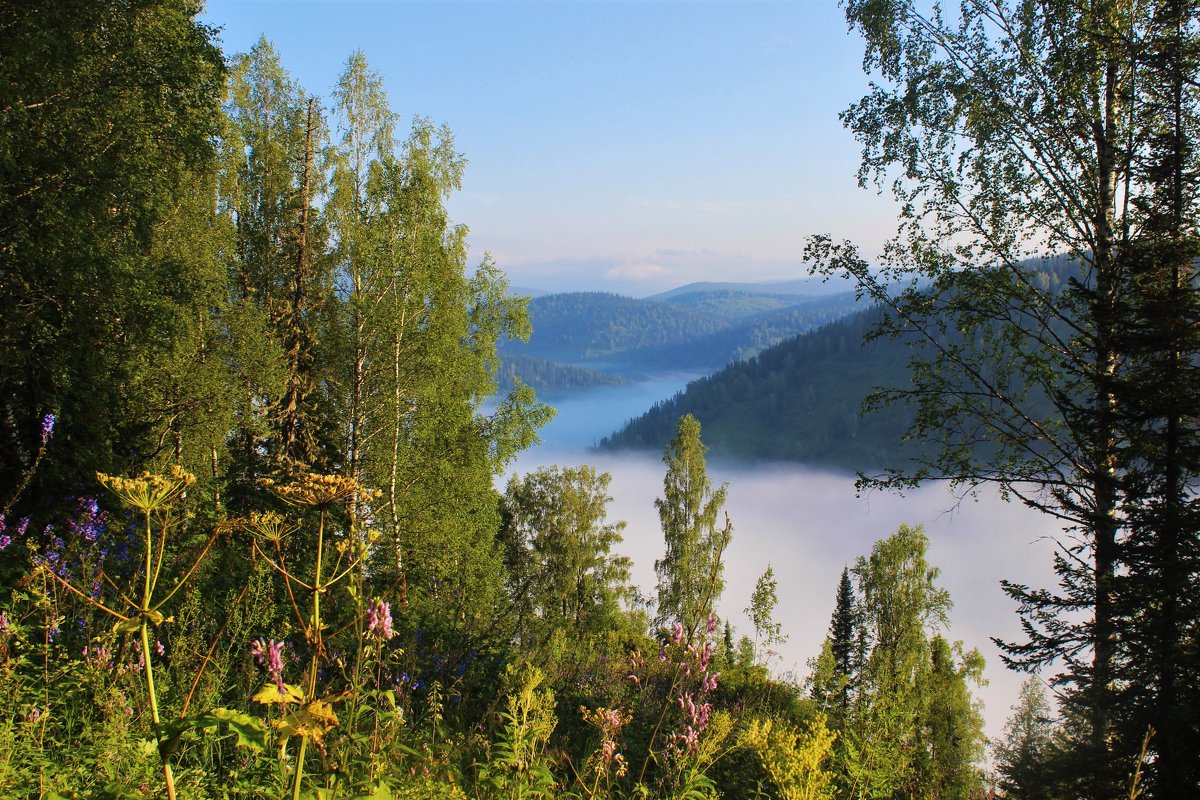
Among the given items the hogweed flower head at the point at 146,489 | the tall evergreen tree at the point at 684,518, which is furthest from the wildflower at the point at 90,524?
the tall evergreen tree at the point at 684,518

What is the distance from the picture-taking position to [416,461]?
51.8 ft

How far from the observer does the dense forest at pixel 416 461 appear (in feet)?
9.87

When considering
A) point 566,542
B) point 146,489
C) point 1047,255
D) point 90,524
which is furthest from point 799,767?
point 566,542

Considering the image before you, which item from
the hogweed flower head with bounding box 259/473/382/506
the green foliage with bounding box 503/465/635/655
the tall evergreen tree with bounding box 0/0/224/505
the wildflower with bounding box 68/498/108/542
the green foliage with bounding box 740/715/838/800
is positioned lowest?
the green foliage with bounding box 503/465/635/655

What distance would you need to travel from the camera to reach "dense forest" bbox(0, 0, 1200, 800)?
301 cm

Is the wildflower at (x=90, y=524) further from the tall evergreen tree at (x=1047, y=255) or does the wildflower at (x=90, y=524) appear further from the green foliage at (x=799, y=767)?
the tall evergreen tree at (x=1047, y=255)

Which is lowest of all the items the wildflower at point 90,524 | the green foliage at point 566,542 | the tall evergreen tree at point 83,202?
the green foliage at point 566,542

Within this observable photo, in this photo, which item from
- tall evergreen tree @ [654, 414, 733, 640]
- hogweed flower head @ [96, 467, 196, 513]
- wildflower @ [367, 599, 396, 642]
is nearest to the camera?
hogweed flower head @ [96, 467, 196, 513]

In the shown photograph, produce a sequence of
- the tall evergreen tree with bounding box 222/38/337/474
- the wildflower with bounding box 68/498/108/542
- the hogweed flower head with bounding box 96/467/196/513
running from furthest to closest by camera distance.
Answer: the tall evergreen tree with bounding box 222/38/337/474, the wildflower with bounding box 68/498/108/542, the hogweed flower head with bounding box 96/467/196/513

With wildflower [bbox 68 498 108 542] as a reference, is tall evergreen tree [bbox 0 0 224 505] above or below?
above

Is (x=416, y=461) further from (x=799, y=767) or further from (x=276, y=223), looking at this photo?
(x=799, y=767)

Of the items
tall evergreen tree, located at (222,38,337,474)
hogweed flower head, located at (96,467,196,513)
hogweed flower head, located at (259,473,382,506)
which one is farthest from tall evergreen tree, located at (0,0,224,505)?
hogweed flower head, located at (259,473,382,506)

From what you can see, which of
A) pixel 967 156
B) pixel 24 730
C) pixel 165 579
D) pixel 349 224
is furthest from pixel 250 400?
pixel 967 156

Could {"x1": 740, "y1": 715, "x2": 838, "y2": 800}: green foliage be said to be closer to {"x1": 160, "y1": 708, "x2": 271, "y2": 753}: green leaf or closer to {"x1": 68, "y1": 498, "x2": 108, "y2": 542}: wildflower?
{"x1": 160, "y1": 708, "x2": 271, "y2": 753}: green leaf
